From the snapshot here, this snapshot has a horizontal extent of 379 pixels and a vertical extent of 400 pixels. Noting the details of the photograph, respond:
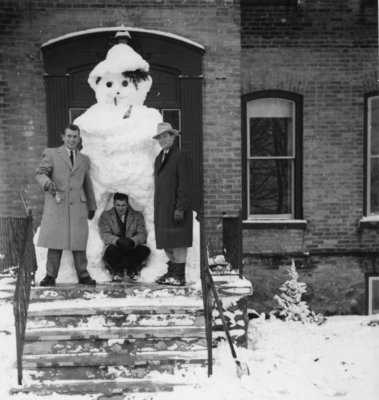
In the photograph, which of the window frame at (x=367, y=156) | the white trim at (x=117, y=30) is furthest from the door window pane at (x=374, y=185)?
the white trim at (x=117, y=30)

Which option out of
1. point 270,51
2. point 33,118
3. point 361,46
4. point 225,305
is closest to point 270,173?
point 270,51

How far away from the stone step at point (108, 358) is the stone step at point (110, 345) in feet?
0.20

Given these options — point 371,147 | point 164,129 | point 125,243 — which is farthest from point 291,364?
point 371,147

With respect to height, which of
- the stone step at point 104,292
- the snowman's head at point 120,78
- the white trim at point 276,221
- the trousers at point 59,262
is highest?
the snowman's head at point 120,78

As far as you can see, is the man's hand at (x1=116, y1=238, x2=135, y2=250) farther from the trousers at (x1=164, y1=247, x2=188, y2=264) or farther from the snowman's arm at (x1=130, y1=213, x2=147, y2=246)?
the trousers at (x1=164, y1=247, x2=188, y2=264)

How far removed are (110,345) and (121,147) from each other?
2.30 metres

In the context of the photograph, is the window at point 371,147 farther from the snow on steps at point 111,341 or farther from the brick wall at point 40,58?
the snow on steps at point 111,341

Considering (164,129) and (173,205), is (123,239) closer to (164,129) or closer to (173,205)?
(173,205)

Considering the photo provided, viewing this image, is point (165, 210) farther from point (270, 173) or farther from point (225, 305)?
point (270, 173)

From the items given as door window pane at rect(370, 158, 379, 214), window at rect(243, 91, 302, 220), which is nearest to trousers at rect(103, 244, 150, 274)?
window at rect(243, 91, 302, 220)

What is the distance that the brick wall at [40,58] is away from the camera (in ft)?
23.5

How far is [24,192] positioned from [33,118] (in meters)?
1.11

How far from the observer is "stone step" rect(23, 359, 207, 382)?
15.6 feet

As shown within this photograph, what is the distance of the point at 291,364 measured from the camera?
5668 mm
